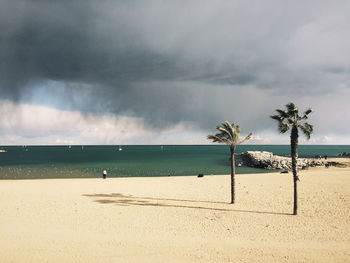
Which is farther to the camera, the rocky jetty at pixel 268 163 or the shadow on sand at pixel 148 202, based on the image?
the rocky jetty at pixel 268 163

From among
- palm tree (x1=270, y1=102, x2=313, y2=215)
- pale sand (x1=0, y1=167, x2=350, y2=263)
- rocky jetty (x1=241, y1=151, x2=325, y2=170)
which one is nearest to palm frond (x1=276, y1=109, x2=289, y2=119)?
palm tree (x1=270, y1=102, x2=313, y2=215)

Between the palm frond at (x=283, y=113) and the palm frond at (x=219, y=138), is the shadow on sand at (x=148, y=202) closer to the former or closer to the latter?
the palm frond at (x=219, y=138)

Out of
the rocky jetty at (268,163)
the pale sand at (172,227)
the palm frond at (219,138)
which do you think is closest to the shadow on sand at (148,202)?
the pale sand at (172,227)

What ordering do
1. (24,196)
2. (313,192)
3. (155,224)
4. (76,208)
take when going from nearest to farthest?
1. (155,224)
2. (76,208)
3. (24,196)
4. (313,192)

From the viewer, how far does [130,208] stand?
73.9 ft

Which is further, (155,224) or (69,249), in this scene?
(155,224)

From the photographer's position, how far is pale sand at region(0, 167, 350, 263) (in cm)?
1285

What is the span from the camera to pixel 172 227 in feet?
57.0

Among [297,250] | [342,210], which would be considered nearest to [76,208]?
[297,250]

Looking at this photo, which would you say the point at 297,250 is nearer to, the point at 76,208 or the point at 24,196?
the point at 76,208

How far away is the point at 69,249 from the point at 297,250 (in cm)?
1293

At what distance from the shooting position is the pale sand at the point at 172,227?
42.2ft

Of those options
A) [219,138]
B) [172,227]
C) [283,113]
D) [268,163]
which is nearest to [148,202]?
[172,227]

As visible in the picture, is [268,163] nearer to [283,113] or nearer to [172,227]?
[283,113]
